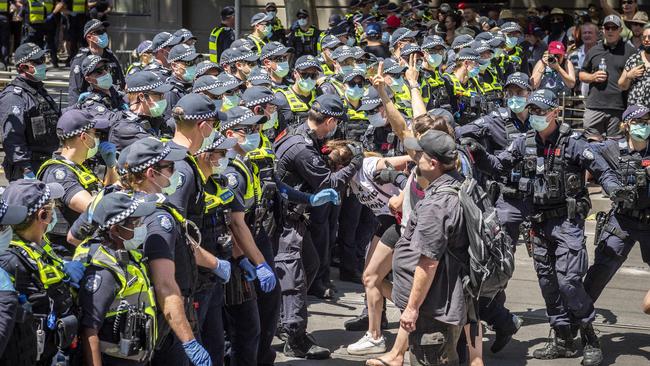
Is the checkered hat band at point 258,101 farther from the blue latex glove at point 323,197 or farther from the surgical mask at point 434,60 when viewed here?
the surgical mask at point 434,60

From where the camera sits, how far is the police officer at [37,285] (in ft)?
15.4

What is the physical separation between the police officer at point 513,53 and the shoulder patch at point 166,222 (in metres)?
10.5

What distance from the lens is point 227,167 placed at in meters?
6.85

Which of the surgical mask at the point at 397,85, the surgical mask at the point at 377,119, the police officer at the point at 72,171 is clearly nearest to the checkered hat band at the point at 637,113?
the surgical mask at the point at 377,119

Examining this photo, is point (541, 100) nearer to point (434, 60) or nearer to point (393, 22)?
point (434, 60)

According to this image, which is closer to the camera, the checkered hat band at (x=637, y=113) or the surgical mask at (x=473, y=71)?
the checkered hat band at (x=637, y=113)

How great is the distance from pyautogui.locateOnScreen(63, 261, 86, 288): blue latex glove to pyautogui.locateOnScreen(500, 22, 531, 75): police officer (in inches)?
430

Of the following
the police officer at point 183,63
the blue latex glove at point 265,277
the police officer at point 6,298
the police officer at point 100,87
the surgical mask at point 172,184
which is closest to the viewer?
the police officer at point 6,298

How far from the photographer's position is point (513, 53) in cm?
1633

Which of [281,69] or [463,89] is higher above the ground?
[281,69]

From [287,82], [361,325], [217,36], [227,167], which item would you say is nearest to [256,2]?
[217,36]

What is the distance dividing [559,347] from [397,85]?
390cm

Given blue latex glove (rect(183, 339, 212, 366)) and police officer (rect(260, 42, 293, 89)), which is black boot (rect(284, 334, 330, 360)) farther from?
police officer (rect(260, 42, 293, 89))

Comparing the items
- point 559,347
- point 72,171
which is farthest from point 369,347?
point 72,171
